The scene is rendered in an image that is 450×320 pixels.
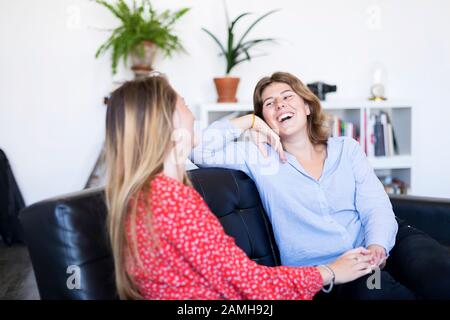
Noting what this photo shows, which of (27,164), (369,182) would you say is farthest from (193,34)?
(369,182)

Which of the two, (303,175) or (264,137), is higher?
(264,137)

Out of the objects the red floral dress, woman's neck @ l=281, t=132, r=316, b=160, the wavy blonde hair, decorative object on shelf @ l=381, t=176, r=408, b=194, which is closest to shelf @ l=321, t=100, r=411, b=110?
decorative object on shelf @ l=381, t=176, r=408, b=194

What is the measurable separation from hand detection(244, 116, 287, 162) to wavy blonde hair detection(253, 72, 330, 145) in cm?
14

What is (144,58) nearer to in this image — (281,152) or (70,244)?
(281,152)

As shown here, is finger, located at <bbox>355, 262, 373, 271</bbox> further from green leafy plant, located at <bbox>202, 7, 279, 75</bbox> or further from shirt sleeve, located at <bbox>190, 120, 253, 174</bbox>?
green leafy plant, located at <bbox>202, 7, 279, 75</bbox>

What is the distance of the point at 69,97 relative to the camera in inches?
138

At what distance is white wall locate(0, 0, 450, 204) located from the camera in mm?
3447

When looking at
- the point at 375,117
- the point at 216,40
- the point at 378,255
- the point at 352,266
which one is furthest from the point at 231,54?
the point at 352,266

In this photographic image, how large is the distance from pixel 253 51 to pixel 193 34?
0.49 metres

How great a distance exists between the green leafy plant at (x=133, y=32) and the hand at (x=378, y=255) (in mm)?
2245

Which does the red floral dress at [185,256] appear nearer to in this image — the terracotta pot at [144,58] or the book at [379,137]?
the terracotta pot at [144,58]

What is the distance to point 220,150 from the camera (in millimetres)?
1829

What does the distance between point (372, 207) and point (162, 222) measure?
977 millimetres
